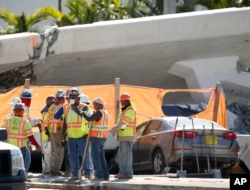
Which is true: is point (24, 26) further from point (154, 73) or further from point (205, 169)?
point (205, 169)

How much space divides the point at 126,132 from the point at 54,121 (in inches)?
76.9

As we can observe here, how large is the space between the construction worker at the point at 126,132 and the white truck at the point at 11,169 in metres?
6.10

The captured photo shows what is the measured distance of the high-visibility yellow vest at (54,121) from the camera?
1833 centimetres

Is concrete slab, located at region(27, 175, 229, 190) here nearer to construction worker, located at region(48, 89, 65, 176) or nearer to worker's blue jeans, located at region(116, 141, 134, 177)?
worker's blue jeans, located at region(116, 141, 134, 177)

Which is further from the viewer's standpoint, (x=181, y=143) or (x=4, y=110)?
(x=4, y=110)

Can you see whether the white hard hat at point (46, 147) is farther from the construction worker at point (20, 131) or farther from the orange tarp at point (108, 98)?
the orange tarp at point (108, 98)

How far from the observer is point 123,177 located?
17188 millimetres

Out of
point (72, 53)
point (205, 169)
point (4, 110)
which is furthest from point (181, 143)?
point (72, 53)

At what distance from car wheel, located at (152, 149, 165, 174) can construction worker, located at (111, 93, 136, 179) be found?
2613 mm

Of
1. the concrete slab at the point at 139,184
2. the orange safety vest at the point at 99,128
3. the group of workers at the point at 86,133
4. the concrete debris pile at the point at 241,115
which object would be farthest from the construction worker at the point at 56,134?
the concrete debris pile at the point at 241,115

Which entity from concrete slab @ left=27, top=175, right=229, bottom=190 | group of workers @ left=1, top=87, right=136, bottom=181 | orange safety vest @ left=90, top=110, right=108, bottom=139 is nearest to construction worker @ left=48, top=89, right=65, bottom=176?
group of workers @ left=1, top=87, right=136, bottom=181

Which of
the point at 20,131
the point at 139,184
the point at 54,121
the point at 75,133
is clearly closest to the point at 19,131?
the point at 20,131

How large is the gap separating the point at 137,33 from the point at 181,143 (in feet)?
37.6

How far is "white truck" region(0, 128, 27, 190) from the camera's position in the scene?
10742mm
